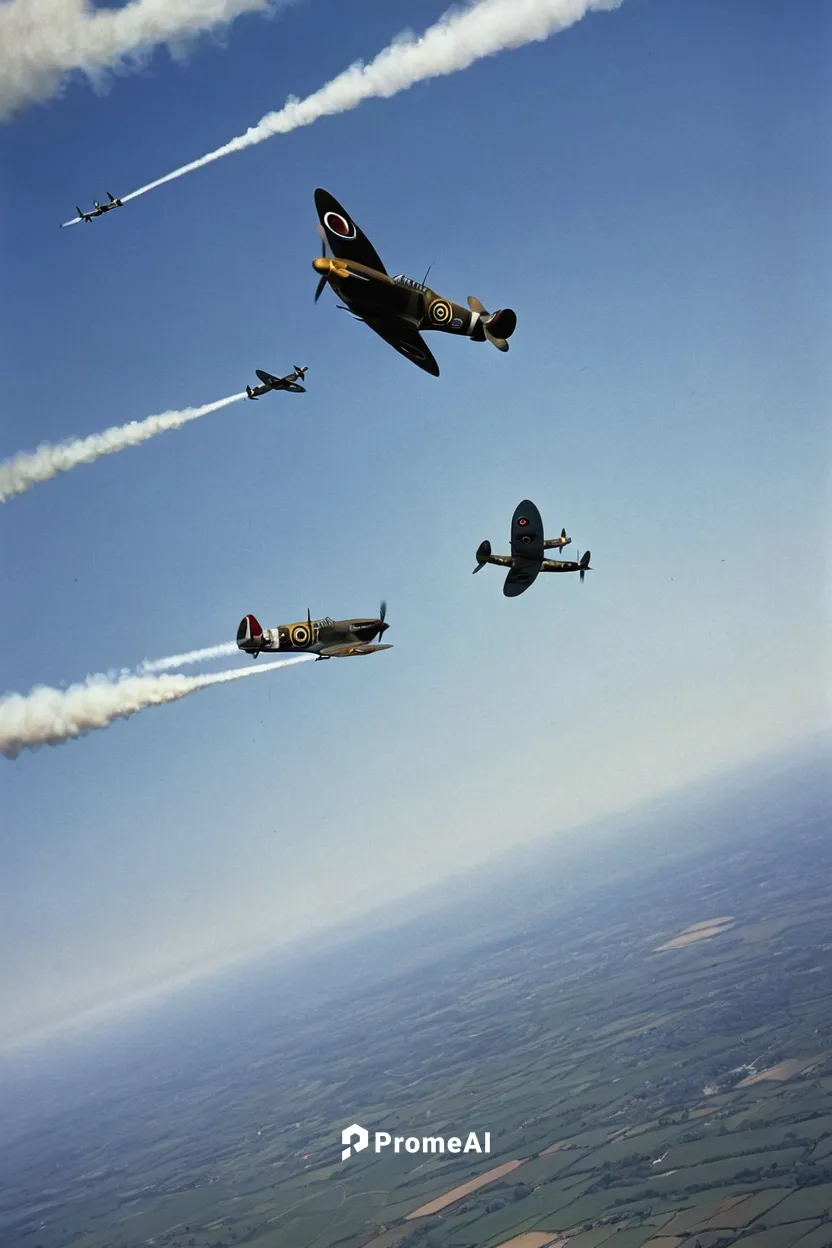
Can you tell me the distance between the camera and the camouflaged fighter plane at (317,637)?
3466 cm

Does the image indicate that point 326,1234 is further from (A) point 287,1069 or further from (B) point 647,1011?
(A) point 287,1069

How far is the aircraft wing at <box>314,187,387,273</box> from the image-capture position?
31.1 meters

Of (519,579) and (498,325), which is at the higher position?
(498,325)

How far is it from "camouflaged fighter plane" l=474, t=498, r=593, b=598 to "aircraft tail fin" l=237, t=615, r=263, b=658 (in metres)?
13.7

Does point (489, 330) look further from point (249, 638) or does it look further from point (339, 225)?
point (249, 638)

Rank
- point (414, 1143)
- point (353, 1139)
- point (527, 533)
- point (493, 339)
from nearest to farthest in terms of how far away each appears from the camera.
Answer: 1. point (493, 339)
2. point (527, 533)
3. point (414, 1143)
4. point (353, 1139)

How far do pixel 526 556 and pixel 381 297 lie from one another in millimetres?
15440

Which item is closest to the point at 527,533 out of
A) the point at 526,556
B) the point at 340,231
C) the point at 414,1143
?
the point at 526,556

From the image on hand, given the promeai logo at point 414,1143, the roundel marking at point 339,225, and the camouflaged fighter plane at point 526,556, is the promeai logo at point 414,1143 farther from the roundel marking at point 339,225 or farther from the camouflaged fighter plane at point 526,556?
the roundel marking at point 339,225

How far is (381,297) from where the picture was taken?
31.3 m

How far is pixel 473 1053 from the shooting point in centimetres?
8331

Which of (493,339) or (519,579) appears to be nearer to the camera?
(493,339)

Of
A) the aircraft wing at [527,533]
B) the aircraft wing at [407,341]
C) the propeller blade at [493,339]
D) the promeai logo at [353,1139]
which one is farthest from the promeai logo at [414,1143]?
the propeller blade at [493,339]

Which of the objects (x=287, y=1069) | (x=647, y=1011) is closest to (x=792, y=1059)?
(x=647, y=1011)
